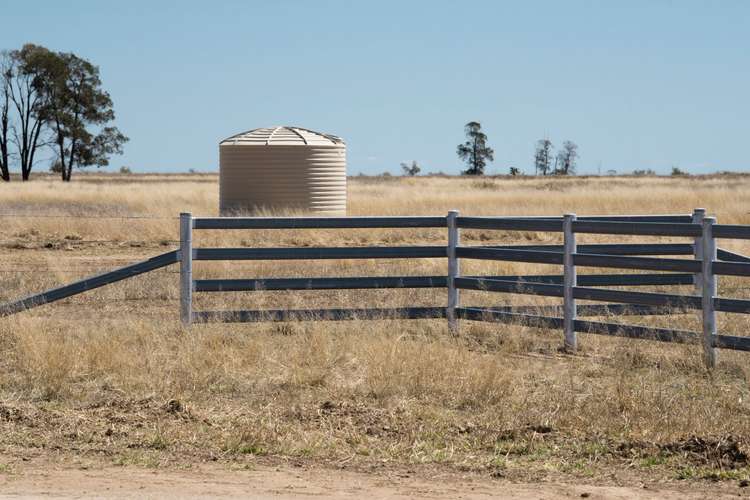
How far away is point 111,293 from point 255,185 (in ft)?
55.2

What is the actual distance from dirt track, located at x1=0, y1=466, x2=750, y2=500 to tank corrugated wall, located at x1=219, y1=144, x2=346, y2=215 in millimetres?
24149

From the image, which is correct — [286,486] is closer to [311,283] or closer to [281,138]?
[311,283]

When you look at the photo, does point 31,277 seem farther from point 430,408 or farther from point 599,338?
point 430,408

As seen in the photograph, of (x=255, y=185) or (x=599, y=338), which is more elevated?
(x=255, y=185)

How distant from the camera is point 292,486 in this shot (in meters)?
6.08

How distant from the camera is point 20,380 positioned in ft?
28.8

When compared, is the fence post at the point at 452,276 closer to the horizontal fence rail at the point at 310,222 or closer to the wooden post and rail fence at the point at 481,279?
the wooden post and rail fence at the point at 481,279

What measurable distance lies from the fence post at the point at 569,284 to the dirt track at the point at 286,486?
14.5 ft

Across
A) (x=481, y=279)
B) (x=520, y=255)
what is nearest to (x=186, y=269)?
(x=481, y=279)

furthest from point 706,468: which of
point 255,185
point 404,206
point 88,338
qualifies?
point 404,206

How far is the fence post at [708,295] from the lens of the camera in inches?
373

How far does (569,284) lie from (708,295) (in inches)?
55.4

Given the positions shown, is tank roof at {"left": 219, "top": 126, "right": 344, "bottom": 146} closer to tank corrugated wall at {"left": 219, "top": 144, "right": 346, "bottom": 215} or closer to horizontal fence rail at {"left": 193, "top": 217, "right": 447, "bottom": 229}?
tank corrugated wall at {"left": 219, "top": 144, "right": 346, "bottom": 215}

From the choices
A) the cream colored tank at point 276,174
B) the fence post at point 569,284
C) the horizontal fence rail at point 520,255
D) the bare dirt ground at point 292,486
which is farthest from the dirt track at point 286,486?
the cream colored tank at point 276,174
